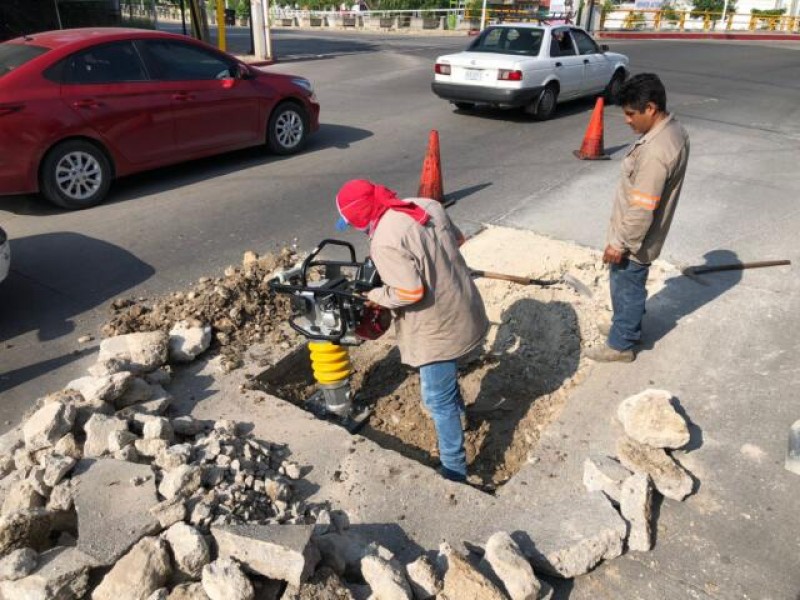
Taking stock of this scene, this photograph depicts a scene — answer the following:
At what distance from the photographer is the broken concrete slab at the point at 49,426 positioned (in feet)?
10.7

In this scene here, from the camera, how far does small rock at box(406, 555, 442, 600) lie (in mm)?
2506

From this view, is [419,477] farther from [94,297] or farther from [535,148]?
[535,148]

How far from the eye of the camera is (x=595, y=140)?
8.98 metres

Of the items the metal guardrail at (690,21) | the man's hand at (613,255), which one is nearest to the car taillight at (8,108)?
the man's hand at (613,255)

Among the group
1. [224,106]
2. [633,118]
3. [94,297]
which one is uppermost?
[633,118]

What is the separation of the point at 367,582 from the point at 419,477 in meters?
0.78

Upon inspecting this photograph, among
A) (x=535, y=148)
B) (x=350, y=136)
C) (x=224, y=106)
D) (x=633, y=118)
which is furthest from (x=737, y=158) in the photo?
(x=224, y=106)

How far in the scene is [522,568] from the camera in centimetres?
257

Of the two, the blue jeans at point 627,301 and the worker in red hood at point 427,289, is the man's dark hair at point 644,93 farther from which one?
the worker in red hood at point 427,289

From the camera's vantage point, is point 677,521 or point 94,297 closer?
point 677,521

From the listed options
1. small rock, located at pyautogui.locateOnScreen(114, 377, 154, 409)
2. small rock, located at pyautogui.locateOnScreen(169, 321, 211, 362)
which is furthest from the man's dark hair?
small rock, located at pyautogui.locateOnScreen(114, 377, 154, 409)

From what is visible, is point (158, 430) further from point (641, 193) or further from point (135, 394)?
point (641, 193)

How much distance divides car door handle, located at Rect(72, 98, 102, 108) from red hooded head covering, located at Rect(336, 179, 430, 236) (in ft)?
16.9

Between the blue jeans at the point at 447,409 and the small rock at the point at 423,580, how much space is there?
3.13 feet
